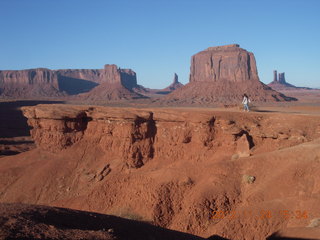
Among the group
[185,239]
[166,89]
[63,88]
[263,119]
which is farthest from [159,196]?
[166,89]

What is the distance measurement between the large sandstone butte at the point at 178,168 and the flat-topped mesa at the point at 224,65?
7317cm

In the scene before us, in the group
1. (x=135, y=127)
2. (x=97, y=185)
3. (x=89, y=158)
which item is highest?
(x=135, y=127)

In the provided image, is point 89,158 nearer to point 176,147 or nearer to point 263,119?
point 176,147

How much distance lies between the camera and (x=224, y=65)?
9200cm

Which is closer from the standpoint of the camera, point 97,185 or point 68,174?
point 97,185

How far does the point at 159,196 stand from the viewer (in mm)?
14594

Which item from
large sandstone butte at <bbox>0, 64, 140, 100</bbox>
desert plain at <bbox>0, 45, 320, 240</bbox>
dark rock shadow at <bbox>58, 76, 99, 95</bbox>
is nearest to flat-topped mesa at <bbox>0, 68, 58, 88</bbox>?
large sandstone butte at <bbox>0, 64, 140, 100</bbox>

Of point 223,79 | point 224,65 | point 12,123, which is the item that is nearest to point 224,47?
point 224,65

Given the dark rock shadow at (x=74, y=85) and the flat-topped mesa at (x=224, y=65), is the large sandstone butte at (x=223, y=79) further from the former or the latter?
the dark rock shadow at (x=74, y=85)

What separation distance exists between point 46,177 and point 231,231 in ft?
41.2

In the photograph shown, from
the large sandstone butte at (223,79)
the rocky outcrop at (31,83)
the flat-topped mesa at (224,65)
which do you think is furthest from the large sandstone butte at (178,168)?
the rocky outcrop at (31,83)

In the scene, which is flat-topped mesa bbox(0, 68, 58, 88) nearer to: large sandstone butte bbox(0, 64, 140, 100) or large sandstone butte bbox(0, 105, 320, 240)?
large sandstone butte bbox(0, 64, 140, 100)

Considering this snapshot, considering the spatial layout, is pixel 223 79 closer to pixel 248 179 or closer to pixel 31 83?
pixel 248 179

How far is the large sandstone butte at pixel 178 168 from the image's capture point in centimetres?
1224
